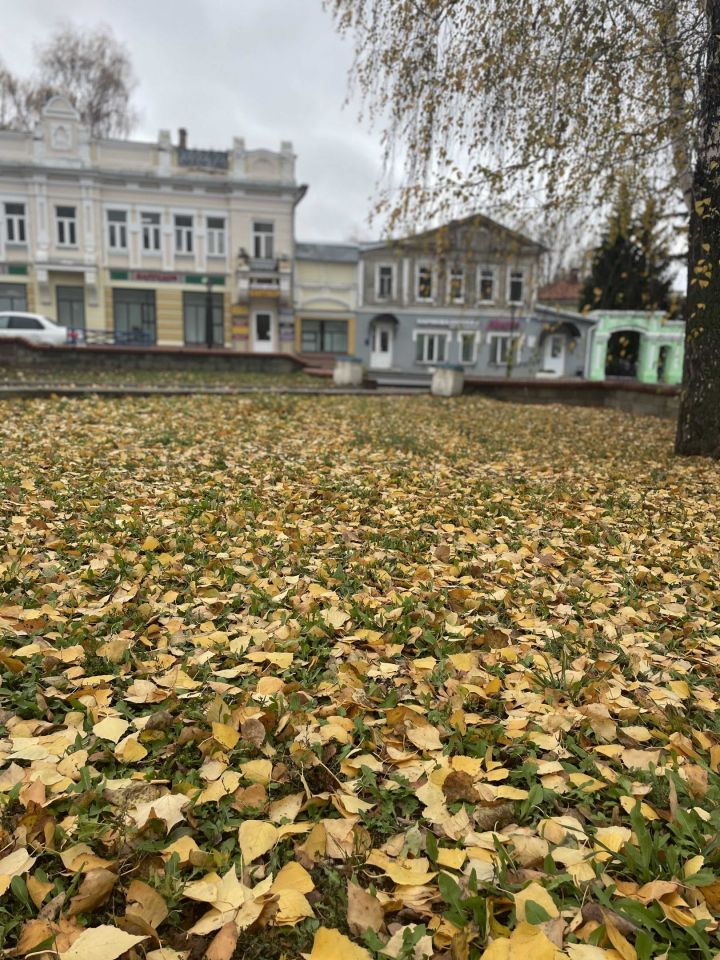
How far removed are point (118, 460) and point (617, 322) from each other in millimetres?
33430

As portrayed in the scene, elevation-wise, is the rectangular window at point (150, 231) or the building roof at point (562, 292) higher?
the rectangular window at point (150, 231)

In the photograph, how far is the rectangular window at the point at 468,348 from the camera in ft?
123

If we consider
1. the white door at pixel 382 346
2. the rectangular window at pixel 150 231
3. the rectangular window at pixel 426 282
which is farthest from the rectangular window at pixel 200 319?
the rectangular window at pixel 426 282

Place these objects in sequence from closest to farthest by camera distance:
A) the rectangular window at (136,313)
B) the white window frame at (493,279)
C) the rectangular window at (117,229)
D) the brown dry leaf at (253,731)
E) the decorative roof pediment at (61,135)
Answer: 1. the brown dry leaf at (253,731)
2. the decorative roof pediment at (61,135)
3. the rectangular window at (117,229)
4. the rectangular window at (136,313)
5. the white window frame at (493,279)

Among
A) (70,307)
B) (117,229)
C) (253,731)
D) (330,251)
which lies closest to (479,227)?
(253,731)

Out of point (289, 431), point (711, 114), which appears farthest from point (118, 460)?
point (711, 114)

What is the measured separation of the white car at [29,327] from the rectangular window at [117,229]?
12.7m

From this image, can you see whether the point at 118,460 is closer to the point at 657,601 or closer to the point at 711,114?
the point at 657,601

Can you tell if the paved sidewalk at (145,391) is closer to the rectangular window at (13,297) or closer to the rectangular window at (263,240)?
the rectangular window at (263,240)

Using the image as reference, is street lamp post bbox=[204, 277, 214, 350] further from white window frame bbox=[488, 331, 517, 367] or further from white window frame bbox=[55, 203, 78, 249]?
white window frame bbox=[488, 331, 517, 367]

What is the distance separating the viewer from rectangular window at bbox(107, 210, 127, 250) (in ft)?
108

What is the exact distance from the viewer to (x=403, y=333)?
1475 inches

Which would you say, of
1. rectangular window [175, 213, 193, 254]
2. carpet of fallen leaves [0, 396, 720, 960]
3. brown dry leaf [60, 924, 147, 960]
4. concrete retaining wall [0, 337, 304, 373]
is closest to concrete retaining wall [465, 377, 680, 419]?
concrete retaining wall [0, 337, 304, 373]

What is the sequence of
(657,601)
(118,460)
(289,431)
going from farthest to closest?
(289,431), (118,460), (657,601)
